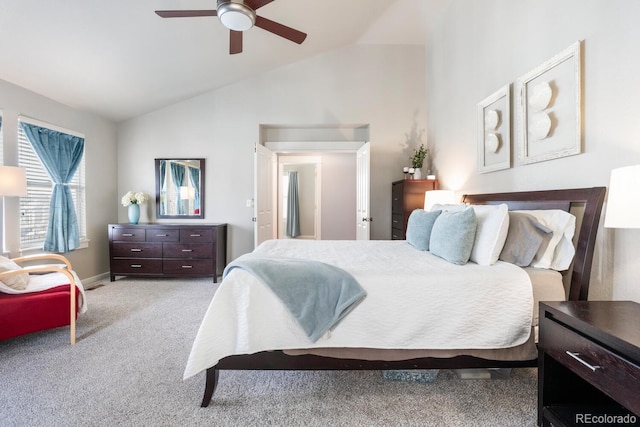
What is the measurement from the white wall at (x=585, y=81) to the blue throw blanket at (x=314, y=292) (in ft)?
5.05

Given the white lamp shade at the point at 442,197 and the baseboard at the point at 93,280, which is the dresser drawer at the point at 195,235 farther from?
the white lamp shade at the point at 442,197

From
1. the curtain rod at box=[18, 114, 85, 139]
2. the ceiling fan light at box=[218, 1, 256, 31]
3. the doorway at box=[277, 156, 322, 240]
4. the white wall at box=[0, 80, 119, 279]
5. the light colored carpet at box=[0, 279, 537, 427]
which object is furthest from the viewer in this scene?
the doorway at box=[277, 156, 322, 240]

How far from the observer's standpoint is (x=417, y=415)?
1.59 m

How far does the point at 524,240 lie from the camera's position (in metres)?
1.88

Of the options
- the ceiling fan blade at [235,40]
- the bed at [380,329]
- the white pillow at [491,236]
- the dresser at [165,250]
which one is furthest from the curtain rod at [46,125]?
the white pillow at [491,236]

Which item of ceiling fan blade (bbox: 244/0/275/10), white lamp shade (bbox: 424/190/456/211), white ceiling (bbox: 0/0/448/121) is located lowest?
white lamp shade (bbox: 424/190/456/211)

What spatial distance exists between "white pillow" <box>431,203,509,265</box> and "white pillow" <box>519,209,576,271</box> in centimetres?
23

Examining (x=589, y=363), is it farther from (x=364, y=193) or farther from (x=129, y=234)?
(x=129, y=234)

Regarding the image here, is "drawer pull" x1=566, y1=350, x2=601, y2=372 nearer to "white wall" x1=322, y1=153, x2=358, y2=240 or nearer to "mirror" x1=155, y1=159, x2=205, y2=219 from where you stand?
"mirror" x1=155, y1=159, x2=205, y2=219

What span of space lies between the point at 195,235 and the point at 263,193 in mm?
1115

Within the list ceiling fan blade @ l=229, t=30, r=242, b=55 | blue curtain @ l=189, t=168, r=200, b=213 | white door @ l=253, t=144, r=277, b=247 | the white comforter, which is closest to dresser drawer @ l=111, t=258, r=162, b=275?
blue curtain @ l=189, t=168, r=200, b=213

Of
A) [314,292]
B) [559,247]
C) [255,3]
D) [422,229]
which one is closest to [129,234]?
[255,3]

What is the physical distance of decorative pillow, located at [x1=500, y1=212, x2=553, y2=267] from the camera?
6.07ft

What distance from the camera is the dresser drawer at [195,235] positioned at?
166 inches
